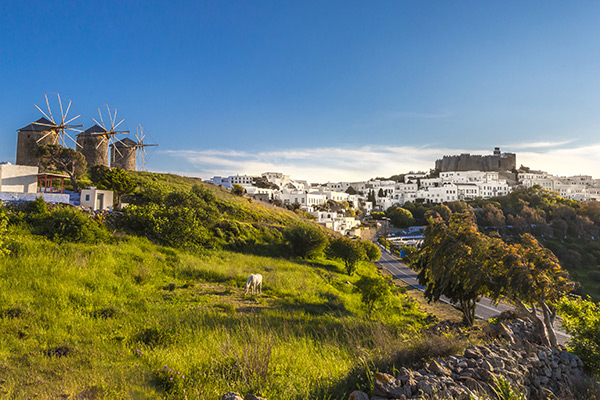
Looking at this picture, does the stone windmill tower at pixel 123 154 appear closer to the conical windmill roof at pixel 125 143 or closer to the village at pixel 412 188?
the conical windmill roof at pixel 125 143

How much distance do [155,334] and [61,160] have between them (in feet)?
101

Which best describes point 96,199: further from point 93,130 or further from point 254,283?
point 93,130

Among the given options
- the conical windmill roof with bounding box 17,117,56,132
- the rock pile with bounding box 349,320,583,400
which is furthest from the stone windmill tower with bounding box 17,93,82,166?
the rock pile with bounding box 349,320,583,400

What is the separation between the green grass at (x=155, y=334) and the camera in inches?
155

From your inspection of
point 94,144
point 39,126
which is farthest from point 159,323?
point 94,144

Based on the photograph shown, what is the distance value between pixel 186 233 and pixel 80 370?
14290mm

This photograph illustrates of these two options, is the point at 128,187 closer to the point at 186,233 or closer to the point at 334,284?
the point at 186,233

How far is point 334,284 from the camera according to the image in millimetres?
17703

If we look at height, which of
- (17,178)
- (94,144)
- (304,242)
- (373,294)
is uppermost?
(94,144)

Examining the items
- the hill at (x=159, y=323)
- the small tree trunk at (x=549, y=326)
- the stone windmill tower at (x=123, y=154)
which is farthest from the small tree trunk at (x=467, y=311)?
the stone windmill tower at (x=123, y=154)

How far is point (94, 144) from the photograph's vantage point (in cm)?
4831

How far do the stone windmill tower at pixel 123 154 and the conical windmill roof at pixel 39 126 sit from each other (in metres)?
12.5

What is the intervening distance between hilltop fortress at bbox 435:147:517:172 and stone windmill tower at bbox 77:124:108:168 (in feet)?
410

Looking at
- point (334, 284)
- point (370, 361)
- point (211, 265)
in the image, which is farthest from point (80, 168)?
point (370, 361)
